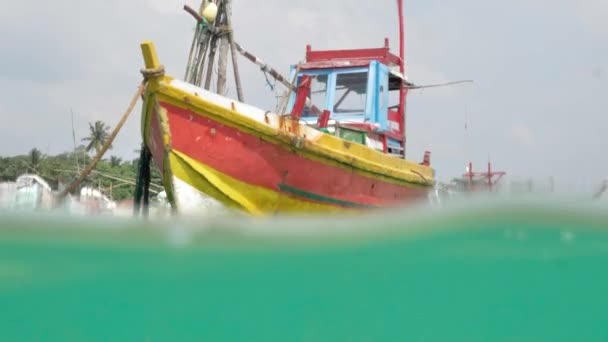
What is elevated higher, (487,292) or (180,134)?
(180,134)

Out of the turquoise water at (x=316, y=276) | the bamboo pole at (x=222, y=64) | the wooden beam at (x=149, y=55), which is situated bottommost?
the turquoise water at (x=316, y=276)

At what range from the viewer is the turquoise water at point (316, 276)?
32.2 ft

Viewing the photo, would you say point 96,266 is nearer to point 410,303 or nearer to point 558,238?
point 410,303

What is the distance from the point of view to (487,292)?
12.6 m

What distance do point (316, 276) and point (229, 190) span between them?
3730mm

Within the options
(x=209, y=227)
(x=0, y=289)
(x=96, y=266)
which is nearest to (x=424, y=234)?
(x=209, y=227)

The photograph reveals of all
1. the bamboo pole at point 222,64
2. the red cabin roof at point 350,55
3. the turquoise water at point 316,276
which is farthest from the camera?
the red cabin roof at point 350,55

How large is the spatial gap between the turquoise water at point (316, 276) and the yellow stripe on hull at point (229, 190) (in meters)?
0.26

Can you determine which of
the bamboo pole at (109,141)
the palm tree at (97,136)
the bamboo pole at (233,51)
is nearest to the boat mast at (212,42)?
the bamboo pole at (233,51)

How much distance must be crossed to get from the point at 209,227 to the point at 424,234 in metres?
3.92

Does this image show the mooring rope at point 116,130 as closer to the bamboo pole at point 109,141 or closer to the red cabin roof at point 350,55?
the bamboo pole at point 109,141

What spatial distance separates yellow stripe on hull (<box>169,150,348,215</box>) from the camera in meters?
9.11

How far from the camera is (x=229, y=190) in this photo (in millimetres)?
9352

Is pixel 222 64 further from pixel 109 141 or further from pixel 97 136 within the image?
pixel 97 136
